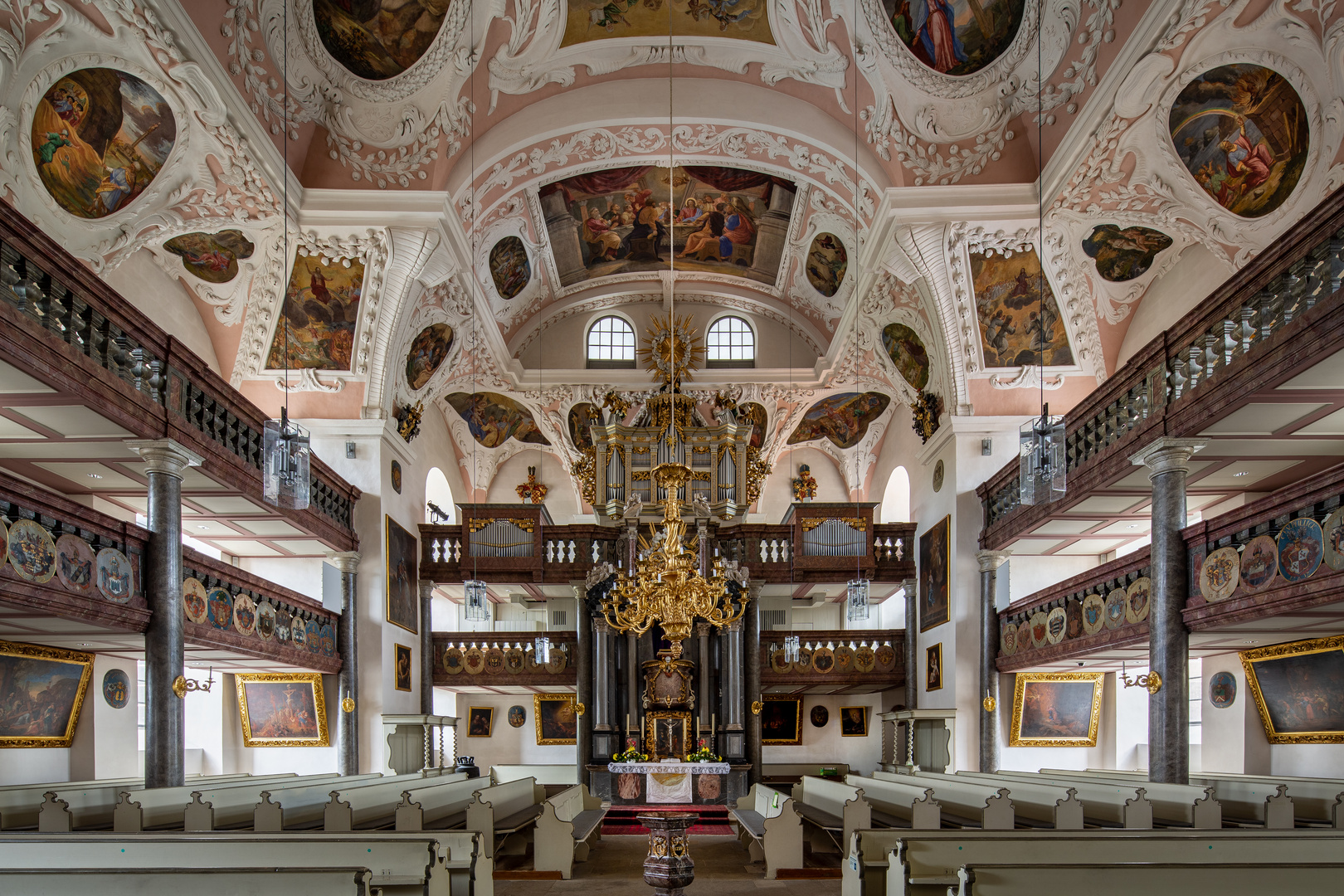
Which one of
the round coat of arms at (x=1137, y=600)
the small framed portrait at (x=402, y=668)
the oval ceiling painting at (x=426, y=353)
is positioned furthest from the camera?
the oval ceiling painting at (x=426, y=353)

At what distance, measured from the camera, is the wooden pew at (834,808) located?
1078 centimetres

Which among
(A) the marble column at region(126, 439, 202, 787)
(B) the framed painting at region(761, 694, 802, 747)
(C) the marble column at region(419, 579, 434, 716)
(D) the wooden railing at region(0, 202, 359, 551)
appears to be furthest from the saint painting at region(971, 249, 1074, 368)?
(A) the marble column at region(126, 439, 202, 787)

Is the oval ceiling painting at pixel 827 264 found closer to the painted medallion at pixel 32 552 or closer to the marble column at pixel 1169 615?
the marble column at pixel 1169 615

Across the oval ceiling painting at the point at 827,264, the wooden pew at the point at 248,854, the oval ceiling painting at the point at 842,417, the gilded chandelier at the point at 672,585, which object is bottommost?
the wooden pew at the point at 248,854

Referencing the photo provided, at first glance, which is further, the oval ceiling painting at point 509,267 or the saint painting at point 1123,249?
the oval ceiling painting at point 509,267

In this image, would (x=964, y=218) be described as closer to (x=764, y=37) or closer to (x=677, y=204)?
(x=764, y=37)

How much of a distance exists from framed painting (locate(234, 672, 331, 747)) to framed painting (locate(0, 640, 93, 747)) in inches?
150

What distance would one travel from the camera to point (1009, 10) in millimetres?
15078

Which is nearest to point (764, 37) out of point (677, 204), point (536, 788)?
point (677, 204)

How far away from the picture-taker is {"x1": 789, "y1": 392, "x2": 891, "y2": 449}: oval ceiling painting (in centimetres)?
2672

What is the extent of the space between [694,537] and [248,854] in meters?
16.1

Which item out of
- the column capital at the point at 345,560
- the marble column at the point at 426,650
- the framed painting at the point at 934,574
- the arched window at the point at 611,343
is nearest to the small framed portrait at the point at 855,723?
the framed painting at the point at 934,574

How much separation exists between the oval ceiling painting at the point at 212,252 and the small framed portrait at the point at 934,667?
1426cm

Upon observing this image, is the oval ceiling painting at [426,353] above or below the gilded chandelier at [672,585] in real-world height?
above
